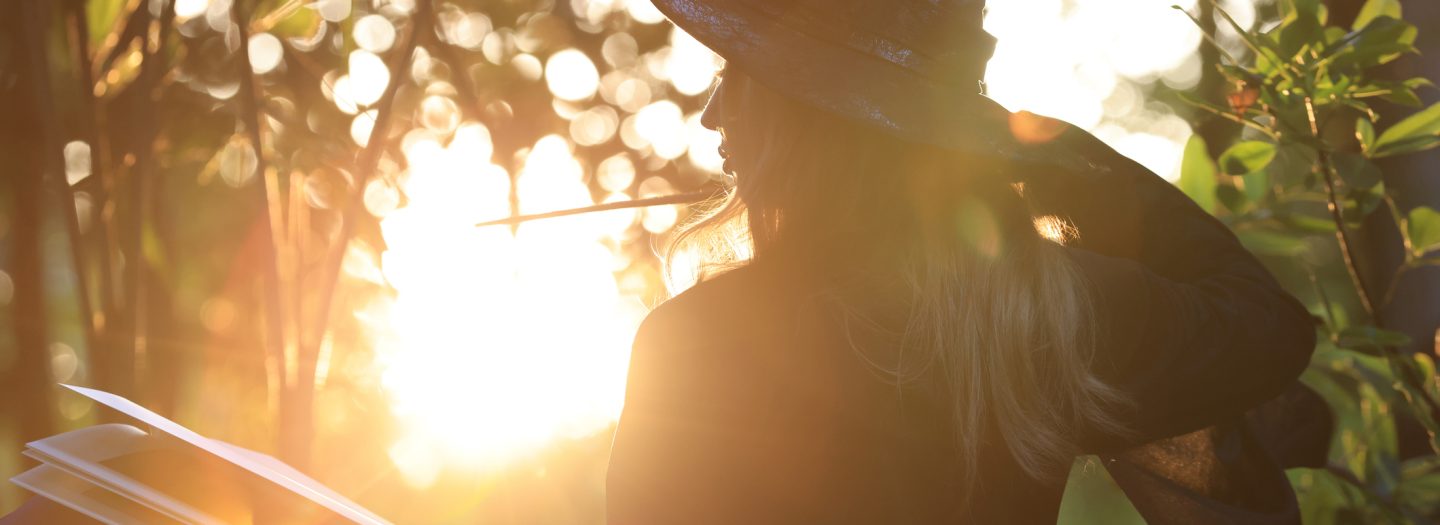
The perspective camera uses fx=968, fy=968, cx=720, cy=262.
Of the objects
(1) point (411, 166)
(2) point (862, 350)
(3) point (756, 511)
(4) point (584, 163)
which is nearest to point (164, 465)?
(3) point (756, 511)

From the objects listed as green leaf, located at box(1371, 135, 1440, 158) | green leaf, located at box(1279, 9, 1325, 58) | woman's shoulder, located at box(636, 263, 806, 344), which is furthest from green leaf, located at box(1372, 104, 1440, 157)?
woman's shoulder, located at box(636, 263, 806, 344)

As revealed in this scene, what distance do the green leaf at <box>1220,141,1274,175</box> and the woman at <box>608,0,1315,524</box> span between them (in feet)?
1.04

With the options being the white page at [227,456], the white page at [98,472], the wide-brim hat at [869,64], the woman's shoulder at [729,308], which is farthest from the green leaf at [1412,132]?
the white page at [98,472]

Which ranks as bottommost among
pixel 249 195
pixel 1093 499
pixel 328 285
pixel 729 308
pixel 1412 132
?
pixel 249 195

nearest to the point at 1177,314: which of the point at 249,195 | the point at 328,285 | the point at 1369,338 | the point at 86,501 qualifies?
the point at 1369,338

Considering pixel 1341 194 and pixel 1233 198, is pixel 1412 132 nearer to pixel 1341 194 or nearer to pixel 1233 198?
pixel 1341 194

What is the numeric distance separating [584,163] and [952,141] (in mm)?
3217

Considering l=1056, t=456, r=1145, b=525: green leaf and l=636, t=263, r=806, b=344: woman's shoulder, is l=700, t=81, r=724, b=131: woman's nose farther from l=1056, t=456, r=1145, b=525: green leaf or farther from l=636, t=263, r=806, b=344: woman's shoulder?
l=1056, t=456, r=1145, b=525: green leaf

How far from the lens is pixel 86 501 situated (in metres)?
0.96

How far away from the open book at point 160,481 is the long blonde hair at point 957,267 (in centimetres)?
67

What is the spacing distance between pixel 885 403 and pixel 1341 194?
89 centimetres

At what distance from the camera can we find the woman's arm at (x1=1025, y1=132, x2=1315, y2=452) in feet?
3.76

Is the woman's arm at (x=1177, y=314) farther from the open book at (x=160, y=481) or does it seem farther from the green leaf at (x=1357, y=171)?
the open book at (x=160, y=481)

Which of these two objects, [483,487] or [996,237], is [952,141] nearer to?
[996,237]
